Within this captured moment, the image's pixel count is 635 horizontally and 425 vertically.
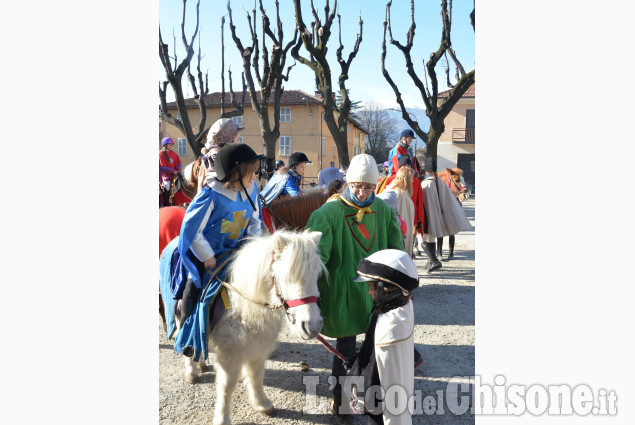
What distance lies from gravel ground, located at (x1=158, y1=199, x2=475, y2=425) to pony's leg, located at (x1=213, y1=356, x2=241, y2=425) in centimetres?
25

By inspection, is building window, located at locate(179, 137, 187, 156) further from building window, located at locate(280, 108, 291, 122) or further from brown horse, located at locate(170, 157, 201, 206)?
brown horse, located at locate(170, 157, 201, 206)

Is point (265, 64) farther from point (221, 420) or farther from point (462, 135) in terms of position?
point (462, 135)

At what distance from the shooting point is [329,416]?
312 cm

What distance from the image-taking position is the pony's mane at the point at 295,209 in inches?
164

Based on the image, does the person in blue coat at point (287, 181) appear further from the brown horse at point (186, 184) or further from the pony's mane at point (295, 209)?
the pony's mane at point (295, 209)

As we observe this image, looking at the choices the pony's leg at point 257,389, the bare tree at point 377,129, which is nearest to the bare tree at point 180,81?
the pony's leg at point 257,389

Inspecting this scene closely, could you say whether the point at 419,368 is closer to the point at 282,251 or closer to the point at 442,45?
the point at 282,251

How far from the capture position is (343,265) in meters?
2.90

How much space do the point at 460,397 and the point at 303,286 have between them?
2.12 m

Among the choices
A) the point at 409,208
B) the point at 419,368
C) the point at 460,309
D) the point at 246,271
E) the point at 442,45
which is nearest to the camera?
the point at 246,271

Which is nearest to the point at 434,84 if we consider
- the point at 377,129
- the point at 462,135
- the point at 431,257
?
the point at 431,257

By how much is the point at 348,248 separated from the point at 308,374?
5.35 ft

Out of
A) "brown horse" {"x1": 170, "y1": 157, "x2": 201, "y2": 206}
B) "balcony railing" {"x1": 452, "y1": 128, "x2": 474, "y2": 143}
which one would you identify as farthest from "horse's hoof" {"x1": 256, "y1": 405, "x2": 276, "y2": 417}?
"balcony railing" {"x1": 452, "y1": 128, "x2": 474, "y2": 143}

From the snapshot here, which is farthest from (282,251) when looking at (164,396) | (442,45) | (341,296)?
(442,45)
